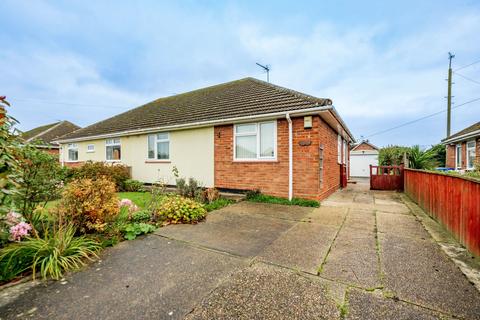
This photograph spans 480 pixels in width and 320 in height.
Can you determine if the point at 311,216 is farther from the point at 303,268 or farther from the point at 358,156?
the point at 358,156

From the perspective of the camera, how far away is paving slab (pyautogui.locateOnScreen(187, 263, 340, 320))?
6.28 ft

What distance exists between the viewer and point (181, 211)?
16.6 feet

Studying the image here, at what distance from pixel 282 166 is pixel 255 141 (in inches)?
54.0

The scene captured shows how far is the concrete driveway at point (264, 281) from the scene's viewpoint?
1.98 m

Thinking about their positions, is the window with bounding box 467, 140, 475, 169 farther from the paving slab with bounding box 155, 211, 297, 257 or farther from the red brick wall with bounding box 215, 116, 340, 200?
the paving slab with bounding box 155, 211, 297, 257

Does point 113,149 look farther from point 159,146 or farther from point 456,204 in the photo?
point 456,204

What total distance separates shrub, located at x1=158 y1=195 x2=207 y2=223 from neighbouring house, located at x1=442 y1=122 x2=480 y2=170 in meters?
13.7

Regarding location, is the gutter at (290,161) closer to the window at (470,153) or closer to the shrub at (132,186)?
the shrub at (132,186)

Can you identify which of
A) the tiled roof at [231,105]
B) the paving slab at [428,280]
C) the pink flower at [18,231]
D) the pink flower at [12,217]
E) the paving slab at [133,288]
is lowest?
the paving slab at [133,288]

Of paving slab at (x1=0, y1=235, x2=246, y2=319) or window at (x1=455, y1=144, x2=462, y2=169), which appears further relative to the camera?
window at (x1=455, y1=144, x2=462, y2=169)

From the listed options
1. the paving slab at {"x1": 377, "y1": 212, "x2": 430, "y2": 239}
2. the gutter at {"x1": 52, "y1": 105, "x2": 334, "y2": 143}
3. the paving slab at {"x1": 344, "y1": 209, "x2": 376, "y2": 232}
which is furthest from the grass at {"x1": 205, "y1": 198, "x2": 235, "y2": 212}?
the paving slab at {"x1": 377, "y1": 212, "x2": 430, "y2": 239}

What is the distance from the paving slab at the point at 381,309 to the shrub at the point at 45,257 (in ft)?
11.1

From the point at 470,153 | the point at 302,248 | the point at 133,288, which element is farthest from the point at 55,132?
the point at 470,153

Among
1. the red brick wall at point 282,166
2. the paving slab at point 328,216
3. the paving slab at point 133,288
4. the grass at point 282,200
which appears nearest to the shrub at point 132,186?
the red brick wall at point 282,166
